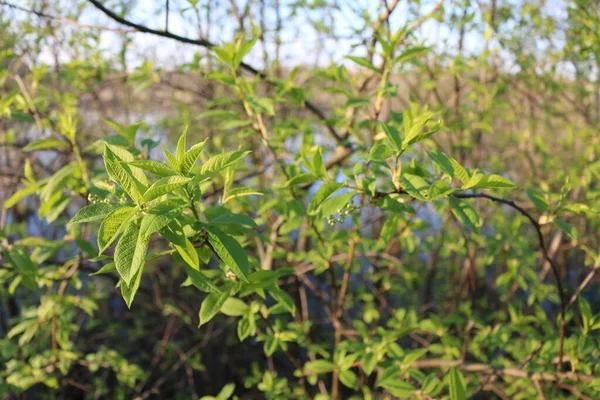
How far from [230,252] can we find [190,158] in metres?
0.21

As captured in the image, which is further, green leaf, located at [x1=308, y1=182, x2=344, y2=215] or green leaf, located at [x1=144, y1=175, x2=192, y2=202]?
green leaf, located at [x1=308, y1=182, x2=344, y2=215]

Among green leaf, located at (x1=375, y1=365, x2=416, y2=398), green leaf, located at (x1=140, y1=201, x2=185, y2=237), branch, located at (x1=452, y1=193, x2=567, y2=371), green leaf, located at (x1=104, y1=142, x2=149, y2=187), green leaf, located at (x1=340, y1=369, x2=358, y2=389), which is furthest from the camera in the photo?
green leaf, located at (x1=340, y1=369, x2=358, y2=389)

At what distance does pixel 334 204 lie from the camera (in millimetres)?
1109

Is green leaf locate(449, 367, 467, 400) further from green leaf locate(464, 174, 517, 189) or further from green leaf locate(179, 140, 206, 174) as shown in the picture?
green leaf locate(179, 140, 206, 174)

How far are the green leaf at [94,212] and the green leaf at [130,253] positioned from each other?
0.06 meters

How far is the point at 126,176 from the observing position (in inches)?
35.0

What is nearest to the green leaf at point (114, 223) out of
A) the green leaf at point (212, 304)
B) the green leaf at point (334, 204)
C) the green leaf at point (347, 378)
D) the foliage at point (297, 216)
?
the foliage at point (297, 216)

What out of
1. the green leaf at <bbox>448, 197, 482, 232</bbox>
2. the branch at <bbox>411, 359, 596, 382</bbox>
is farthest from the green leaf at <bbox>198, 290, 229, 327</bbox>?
the branch at <bbox>411, 359, 596, 382</bbox>

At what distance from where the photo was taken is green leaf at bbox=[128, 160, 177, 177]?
875 millimetres

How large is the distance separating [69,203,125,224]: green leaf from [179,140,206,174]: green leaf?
0.46 ft

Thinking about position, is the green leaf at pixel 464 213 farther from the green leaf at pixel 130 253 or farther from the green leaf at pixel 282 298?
the green leaf at pixel 130 253

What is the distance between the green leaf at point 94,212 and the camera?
2.82 ft

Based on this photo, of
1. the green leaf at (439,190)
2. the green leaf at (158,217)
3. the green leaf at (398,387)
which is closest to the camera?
the green leaf at (158,217)

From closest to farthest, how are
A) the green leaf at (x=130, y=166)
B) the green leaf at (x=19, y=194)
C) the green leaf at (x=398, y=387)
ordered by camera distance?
the green leaf at (x=130, y=166) → the green leaf at (x=398, y=387) → the green leaf at (x=19, y=194)
